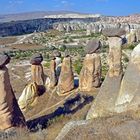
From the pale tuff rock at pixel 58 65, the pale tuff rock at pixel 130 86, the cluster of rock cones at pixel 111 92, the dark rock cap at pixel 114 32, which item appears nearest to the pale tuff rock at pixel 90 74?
the pale tuff rock at pixel 58 65

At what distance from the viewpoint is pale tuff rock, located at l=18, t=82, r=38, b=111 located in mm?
18234

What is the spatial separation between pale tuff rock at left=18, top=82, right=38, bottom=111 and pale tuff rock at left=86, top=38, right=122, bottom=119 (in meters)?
5.97

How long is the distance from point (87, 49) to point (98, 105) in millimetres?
4892

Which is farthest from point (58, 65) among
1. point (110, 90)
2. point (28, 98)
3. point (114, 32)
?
point (110, 90)

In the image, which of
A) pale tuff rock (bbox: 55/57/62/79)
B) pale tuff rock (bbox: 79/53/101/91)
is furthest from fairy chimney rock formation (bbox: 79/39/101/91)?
pale tuff rock (bbox: 55/57/62/79)

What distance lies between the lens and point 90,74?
1795 centimetres

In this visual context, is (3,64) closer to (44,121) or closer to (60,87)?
(44,121)

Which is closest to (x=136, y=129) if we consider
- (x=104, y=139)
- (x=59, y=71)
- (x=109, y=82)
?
(x=104, y=139)

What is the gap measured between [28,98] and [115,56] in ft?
20.4

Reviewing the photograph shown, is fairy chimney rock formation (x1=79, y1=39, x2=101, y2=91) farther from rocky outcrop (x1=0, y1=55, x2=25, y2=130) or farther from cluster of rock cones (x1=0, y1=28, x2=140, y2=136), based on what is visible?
rocky outcrop (x1=0, y1=55, x2=25, y2=130)

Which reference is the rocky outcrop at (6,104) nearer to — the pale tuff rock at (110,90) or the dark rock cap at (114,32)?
the pale tuff rock at (110,90)

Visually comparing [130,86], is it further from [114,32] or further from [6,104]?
[6,104]

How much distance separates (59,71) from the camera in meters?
20.3

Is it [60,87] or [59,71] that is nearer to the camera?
[60,87]
